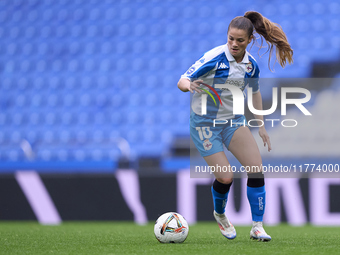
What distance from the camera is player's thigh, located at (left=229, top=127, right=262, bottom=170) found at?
12.6 feet

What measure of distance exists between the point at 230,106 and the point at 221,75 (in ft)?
0.92

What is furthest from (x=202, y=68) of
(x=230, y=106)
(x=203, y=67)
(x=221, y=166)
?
(x=221, y=166)

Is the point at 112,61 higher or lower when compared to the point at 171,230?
higher

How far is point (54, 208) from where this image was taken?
670 centimetres

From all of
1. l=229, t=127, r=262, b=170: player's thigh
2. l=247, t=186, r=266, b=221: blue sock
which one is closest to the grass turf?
l=247, t=186, r=266, b=221: blue sock

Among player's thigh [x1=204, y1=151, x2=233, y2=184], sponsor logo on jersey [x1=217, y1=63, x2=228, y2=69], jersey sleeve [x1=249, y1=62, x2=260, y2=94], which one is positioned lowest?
player's thigh [x1=204, y1=151, x2=233, y2=184]

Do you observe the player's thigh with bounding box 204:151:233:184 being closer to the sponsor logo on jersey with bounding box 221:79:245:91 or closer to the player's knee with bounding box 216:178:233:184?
the player's knee with bounding box 216:178:233:184

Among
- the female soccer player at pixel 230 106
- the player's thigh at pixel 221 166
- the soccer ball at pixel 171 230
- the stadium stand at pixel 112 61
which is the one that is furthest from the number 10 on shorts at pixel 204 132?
the stadium stand at pixel 112 61

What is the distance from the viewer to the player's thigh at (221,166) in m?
3.89

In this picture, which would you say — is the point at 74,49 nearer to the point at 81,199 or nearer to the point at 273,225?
the point at 81,199

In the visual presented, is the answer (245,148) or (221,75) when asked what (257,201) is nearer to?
(245,148)

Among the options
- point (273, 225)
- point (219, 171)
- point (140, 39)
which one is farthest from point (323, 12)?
point (219, 171)

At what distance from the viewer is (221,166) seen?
3900 millimetres

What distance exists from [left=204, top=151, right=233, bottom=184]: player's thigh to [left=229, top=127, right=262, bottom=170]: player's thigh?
0.33ft
